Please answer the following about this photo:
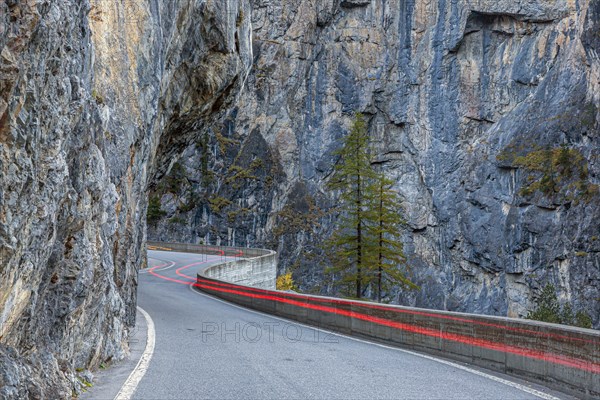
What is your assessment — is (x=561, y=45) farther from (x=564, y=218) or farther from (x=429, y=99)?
(x=564, y=218)

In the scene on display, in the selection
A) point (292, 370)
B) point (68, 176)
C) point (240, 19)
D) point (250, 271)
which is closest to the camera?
point (68, 176)

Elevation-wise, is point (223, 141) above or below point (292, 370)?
above

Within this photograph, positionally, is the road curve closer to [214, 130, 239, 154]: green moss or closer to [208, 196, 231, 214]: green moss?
[208, 196, 231, 214]: green moss

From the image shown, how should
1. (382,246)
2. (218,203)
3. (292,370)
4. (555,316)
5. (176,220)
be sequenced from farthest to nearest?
1. (218,203)
2. (176,220)
3. (555,316)
4. (382,246)
5. (292,370)

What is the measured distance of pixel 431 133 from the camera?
223 feet

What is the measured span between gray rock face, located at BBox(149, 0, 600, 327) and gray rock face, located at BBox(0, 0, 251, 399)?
44984mm

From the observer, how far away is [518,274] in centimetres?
5766

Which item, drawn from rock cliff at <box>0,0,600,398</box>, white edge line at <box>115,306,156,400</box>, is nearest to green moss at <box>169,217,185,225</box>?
rock cliff at <box>0,0,600,398</box>

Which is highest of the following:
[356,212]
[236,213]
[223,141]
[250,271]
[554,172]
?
[223,141]

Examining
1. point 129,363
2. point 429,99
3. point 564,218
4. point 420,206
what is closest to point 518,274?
point 564,218

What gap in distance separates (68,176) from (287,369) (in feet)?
14.1

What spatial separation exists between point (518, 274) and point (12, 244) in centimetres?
5906

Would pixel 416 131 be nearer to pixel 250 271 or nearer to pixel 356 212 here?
pixel 356 212

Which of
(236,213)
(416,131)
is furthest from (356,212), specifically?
(416,131)
